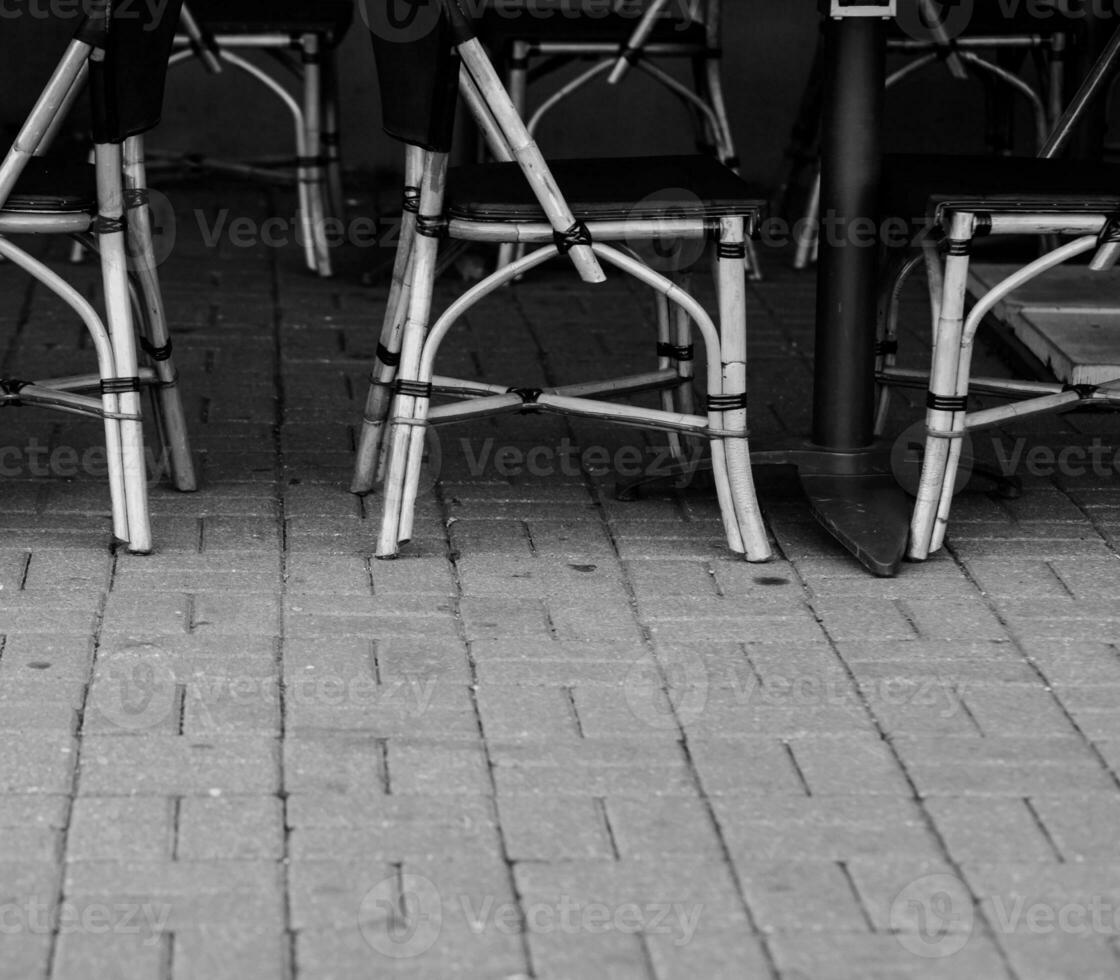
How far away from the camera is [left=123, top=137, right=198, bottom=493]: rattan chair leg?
3240 millimetres

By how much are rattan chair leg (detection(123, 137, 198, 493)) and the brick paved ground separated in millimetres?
105

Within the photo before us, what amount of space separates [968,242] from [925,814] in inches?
42.5

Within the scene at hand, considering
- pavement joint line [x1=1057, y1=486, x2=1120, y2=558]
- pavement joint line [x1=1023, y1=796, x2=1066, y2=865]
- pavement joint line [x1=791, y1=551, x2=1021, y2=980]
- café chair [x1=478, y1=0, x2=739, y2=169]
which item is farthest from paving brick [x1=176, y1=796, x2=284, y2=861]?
café chair [x1=478, y1=0, x2=739, y2=169]

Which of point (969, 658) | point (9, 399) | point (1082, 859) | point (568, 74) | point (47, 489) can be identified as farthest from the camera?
point (568, 74)

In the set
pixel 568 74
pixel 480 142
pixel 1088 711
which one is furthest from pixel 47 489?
pixel 568 74

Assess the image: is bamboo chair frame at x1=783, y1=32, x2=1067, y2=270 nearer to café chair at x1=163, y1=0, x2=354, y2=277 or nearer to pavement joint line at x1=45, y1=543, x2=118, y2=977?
café chair at x1=163, y1=0, x2=354, y2=277

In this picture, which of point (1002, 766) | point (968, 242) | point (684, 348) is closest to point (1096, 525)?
point (968, 242)

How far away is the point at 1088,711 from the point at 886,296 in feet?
3.72

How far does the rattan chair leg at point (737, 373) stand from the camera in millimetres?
3014

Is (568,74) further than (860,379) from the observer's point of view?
Yes

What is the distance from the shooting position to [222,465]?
11.8 feet

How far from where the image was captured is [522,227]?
2.93 m

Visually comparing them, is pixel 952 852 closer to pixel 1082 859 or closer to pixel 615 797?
pixel 1082 859

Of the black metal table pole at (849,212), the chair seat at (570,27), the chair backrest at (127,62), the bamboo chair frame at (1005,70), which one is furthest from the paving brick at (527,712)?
the chair seat at (570,27)
